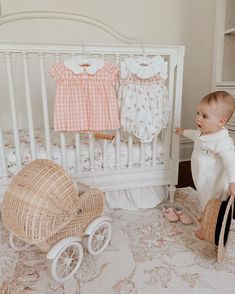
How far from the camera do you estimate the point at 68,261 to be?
2.93 ft

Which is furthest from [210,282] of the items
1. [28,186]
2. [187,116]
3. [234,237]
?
[187,116]

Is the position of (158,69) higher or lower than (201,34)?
lower

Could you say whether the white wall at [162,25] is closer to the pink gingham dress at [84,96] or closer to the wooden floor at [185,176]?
the wooden floor at [185,176]

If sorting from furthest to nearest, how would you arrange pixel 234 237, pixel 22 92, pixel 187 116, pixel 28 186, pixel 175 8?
pixel 187 116, pixel 175 8, pixel 22 92, pixel 234 237, pixel 28 186

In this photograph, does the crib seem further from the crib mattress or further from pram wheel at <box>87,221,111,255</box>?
pram wheel at <box>87,221,111,255</box>

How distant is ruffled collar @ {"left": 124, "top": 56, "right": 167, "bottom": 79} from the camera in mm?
1149

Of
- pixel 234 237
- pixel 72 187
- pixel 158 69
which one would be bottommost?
pixel 234 237

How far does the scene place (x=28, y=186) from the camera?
87cm

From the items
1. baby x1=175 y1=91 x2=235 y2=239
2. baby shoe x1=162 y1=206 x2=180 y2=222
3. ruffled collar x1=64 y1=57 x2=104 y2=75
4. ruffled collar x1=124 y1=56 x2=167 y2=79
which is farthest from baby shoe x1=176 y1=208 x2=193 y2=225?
ruffled collar x1=64 y1=57 x2=104 y2=75

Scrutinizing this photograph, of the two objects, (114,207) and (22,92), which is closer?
(114,207)

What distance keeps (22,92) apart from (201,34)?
4.84 feet

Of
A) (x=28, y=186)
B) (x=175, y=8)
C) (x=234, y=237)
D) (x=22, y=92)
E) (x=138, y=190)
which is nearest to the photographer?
(x=28, y=186)

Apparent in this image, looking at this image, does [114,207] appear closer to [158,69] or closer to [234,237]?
[234,237]

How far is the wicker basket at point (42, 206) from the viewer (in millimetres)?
833
